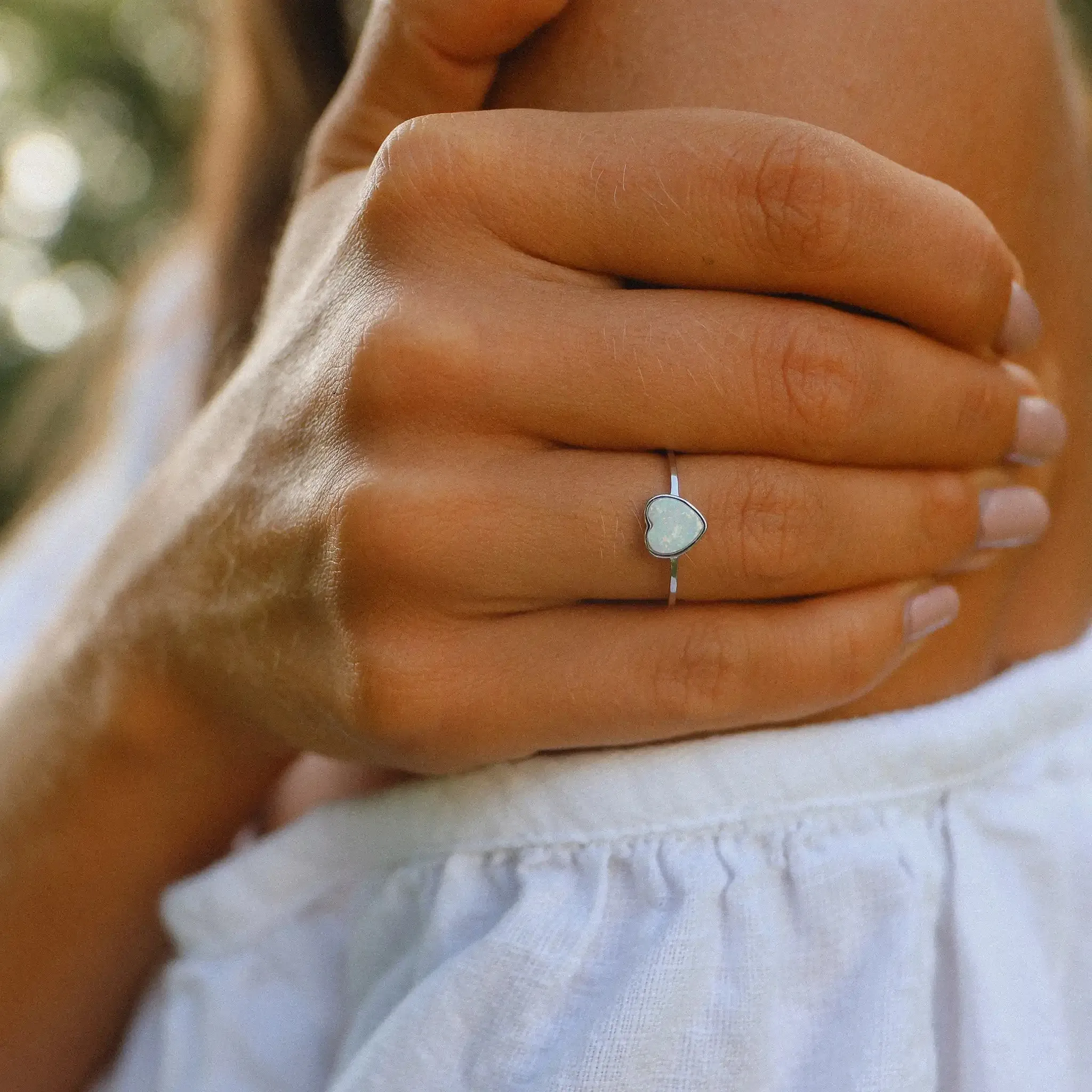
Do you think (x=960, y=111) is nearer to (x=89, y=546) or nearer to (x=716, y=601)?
(x=716, y=601)

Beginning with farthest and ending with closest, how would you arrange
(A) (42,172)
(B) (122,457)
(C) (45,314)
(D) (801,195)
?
(A) (42,172) < (C) (45,314) < (B) (122,457) < (D) (801,195)

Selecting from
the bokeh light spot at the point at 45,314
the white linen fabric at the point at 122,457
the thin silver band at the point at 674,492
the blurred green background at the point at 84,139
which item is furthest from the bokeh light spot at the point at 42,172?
the thin silver band at the point at 674,492

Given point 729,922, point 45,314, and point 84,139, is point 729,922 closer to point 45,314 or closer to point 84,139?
point 45,314

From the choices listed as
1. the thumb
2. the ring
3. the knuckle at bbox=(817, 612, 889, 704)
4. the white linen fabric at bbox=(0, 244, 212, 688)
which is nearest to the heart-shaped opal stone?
the ring

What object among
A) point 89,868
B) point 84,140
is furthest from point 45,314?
point 89,868

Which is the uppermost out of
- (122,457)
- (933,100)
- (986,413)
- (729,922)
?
(122,457)

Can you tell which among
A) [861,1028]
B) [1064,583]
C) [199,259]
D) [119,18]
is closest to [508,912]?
[861,1028]

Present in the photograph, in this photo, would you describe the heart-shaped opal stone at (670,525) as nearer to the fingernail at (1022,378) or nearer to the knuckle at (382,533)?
the knuckle at (382,533)

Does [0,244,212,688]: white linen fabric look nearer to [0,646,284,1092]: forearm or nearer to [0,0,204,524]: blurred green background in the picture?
[0,646,284,1092]: forearm
